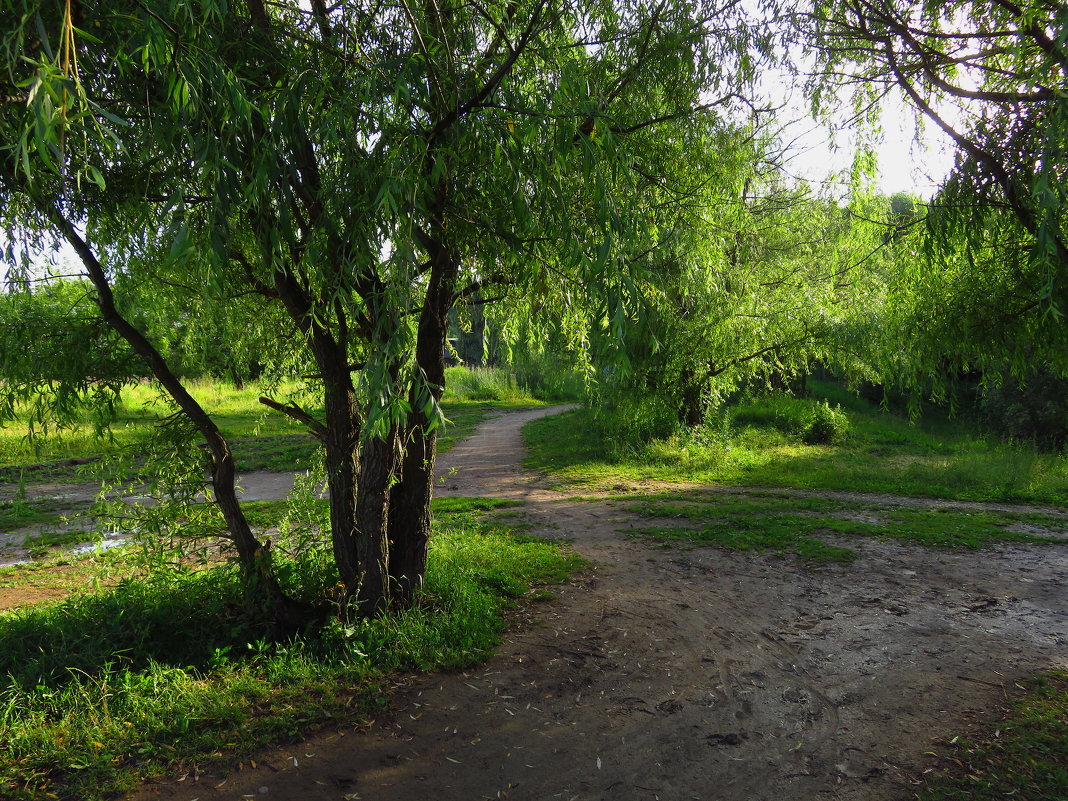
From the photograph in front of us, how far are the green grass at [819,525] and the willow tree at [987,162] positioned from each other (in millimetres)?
2914

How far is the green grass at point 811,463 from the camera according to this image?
12047 millimetres

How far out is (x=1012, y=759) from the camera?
12.5 ft

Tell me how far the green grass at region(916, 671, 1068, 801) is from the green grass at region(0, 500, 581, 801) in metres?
2.94

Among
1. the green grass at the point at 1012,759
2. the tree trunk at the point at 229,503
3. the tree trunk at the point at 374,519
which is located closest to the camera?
the green grass at the point at 1012,759

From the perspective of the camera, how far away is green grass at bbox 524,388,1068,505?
1205cm

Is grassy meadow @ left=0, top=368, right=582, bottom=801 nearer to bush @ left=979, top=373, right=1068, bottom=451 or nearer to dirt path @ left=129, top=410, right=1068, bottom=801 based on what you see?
dirt path @ left=129, top=410, right=1068, bottom=801

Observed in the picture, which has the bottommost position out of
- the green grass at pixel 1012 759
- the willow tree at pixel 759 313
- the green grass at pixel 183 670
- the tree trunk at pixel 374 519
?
the green grass at pixel 1012 759

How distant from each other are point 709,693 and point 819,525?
5238 millimetres

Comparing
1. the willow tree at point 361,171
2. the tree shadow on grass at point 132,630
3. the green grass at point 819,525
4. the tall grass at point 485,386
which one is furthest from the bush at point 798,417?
the tree shadow on grass at point 132,630

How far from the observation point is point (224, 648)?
4.98 meters

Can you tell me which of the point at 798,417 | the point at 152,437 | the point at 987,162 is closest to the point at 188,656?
the point at 152,437

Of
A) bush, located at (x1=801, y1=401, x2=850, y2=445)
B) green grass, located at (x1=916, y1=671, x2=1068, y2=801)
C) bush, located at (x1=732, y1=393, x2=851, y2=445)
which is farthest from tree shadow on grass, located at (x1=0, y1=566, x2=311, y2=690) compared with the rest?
bush, located at (x1=801, y1=401, x2=850, y2=445)

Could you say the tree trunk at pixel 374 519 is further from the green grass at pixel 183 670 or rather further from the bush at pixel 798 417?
the bush at pixel 798 417

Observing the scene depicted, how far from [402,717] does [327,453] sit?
6.97ft
